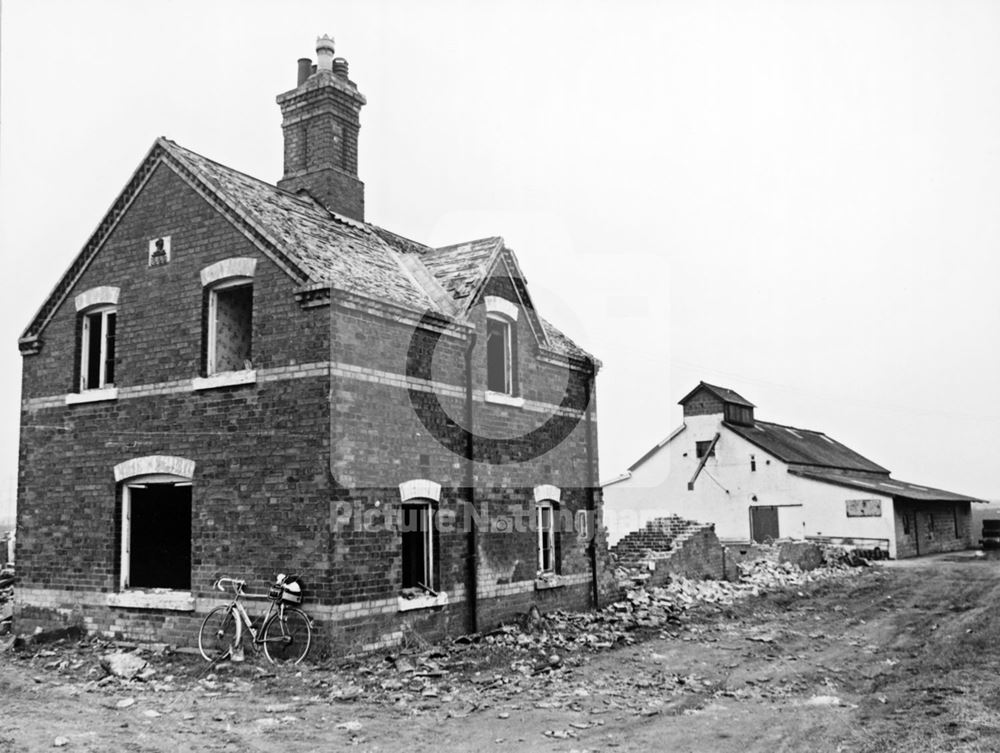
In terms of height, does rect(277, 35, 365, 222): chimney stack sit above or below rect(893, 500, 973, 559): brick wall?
above

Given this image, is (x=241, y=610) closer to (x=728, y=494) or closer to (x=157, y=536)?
(x=157, y=536)

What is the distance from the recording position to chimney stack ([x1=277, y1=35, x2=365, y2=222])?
18.9 meters

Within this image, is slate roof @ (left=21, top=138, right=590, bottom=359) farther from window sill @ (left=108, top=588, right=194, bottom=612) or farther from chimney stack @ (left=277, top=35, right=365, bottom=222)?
window sill @ (left=108, top=588, right=194, bottom=612)

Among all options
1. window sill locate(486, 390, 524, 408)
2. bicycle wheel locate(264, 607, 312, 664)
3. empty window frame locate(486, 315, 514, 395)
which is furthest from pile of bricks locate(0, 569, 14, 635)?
empty window frame locate(486, 315, 514, 395)

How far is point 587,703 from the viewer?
10.6 meters

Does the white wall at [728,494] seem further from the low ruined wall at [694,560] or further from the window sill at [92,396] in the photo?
the window sill at [92,396]

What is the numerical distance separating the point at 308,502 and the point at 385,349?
2757 millimetres

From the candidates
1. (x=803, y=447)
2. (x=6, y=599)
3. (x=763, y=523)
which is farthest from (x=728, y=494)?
(x=6, y=599)

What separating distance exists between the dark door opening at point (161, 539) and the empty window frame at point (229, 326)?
2161 millimetres

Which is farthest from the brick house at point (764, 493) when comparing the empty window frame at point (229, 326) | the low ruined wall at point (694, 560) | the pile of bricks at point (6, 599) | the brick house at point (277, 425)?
the empty window frame at point (229, 326)

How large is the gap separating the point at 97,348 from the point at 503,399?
7.52 m

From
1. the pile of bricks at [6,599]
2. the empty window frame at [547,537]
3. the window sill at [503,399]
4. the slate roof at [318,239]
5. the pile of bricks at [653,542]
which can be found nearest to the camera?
the slate roof at [318,239]

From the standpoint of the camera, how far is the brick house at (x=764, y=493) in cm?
3497

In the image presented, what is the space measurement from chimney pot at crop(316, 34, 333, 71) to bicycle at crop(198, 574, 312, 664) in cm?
1181
